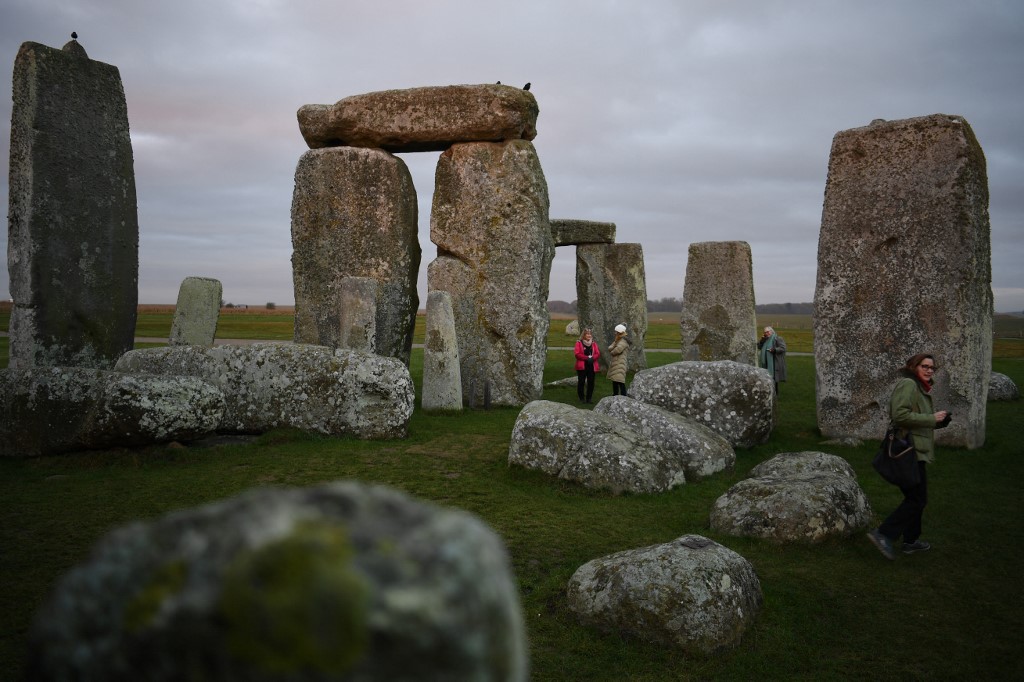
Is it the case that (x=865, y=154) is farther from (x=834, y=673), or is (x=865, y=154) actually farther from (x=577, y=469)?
(x=834, y=673)

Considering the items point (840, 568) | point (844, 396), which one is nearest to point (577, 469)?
point (840, 568)

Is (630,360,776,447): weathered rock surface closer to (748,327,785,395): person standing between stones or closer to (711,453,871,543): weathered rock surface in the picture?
(711,453,871,543): weathered rock surface

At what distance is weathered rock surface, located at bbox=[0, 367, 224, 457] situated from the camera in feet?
22.3

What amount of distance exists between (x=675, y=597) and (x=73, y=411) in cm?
579

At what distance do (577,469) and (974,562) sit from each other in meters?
2.96

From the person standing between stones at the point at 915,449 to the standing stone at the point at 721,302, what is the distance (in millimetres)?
9429

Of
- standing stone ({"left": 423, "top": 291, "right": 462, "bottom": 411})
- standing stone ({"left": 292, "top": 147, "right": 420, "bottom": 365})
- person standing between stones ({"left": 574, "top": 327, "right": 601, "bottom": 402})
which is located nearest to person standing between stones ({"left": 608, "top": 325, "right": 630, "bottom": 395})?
person standing between stones ({"left": 574, "top": 327, "right": 601, "bottom": 402})

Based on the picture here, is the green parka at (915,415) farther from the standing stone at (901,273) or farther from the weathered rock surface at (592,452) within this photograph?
the standing stone at (901,273)

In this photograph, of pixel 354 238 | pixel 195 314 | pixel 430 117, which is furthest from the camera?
pixel 354 238

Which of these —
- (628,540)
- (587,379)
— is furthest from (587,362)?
(628,540)

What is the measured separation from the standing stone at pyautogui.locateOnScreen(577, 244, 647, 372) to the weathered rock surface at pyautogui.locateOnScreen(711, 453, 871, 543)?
12344 mm

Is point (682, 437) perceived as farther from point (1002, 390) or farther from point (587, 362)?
point (1002, 390)

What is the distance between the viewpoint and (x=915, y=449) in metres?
5.09

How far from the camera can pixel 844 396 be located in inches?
352
